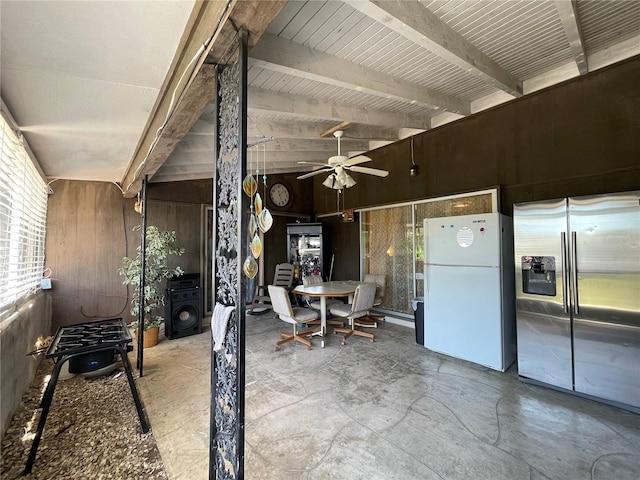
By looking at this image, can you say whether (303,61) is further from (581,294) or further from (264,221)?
(581,294)

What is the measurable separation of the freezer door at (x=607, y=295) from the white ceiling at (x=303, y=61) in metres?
1.51

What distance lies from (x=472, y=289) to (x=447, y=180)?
1813 millimetres

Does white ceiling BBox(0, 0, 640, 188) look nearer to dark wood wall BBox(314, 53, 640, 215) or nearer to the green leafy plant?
dark wood wall BBox(314, 53, 640, 215)

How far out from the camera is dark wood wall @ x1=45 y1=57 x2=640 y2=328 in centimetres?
279

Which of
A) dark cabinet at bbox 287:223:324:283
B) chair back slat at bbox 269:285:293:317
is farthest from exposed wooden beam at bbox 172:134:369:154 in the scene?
chair back slat at bbox 269:285:293:317

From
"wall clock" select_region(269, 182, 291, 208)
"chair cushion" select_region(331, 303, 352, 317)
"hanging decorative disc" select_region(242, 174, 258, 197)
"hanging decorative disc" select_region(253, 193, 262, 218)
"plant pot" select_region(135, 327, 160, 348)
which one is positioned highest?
"wall clock" select_region(269, 182, 291, 208)

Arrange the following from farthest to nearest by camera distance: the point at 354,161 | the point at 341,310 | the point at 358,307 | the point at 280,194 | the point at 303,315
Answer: the point at 280,194
the point at 341,310
the point at 358,307
the point at 303,315
the point at 354,161

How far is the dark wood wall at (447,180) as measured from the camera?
9.17ft

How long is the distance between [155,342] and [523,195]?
18.0 ft

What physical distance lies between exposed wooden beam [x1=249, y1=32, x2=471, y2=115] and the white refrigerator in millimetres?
1611

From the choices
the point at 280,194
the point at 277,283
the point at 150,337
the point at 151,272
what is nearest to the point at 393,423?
the point at 150,337

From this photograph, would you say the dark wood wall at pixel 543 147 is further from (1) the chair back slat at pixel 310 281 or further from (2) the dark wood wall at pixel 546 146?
(1) the chair back slat at pixel 310 281

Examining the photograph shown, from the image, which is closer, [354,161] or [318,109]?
[318,109]

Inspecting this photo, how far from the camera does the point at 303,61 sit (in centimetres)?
226
